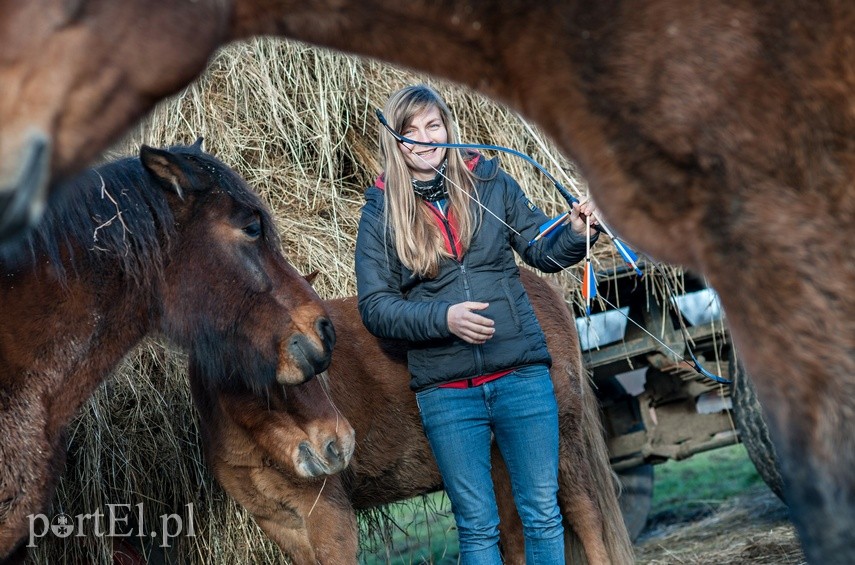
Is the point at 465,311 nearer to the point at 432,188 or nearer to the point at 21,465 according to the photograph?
the point at 432,188

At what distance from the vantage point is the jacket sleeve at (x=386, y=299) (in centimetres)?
311

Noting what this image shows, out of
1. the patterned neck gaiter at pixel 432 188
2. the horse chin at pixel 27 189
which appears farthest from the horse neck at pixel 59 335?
the horse chin at pixel 27 189

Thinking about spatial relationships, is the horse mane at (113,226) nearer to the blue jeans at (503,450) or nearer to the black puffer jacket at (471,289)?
the black puffer jacket at (471,289)

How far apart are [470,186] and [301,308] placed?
2.58ft

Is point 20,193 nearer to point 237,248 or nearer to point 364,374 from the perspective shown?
point 237,248

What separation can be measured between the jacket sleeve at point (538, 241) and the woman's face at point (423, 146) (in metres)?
0.29

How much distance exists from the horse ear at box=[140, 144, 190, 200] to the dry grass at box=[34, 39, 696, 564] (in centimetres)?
92

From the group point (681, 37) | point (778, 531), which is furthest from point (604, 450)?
point (681, 37)

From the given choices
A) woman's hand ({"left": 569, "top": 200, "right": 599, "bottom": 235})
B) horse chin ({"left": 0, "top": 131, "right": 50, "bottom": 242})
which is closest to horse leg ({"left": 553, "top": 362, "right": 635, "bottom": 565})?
woman's hand ({"left": 569, "top": 200, "right": 599, "bottom": 235})

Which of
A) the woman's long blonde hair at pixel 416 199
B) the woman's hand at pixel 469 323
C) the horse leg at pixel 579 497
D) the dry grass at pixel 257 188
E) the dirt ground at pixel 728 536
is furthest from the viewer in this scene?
the dirt ground at pixel 728 536

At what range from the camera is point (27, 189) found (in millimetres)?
1183

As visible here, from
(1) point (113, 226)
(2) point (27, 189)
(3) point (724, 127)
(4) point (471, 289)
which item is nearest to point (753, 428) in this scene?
(4) point (471, 289)

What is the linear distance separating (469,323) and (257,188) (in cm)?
235

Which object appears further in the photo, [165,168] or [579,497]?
[579,497]
